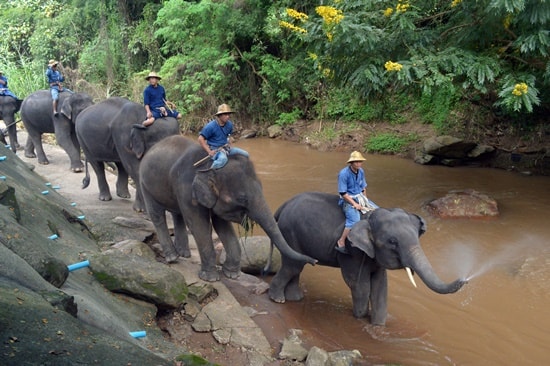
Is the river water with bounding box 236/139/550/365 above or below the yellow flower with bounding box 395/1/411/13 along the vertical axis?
below

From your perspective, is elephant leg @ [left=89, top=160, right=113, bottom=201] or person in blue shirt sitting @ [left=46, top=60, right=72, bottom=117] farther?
person in blue shirt sitting @ [left=46, top=60, right=72, bottom=117]

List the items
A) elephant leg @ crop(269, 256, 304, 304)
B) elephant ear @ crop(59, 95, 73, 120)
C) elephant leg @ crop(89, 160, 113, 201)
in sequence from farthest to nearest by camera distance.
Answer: elephant ear @ crop(59, 95, 73, 120)
elephant leg @ crop(89, 160, 113, 201)
elephant leg @ crop(269, 256, 304, 304)

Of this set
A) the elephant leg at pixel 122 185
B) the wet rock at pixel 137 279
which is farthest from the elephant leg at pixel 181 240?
the elephant leg at pixel 122 185

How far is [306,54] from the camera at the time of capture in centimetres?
1792

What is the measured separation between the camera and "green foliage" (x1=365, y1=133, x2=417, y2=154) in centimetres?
1515

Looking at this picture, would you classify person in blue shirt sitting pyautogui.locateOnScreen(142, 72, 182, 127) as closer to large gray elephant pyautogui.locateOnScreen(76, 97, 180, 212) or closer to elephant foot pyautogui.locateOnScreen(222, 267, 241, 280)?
large gray elephant pyautogui.locateOnScreen(76, 97, 180, 212)

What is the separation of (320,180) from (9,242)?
9.61 meters

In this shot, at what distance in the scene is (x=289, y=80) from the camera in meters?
18.5

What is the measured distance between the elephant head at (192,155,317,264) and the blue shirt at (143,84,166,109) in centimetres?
258

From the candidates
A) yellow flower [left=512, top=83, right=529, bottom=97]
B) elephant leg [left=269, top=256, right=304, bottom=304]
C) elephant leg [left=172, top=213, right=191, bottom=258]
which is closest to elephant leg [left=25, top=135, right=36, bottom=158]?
elephant leg [left=172, top=213, right=191, bottom=258]

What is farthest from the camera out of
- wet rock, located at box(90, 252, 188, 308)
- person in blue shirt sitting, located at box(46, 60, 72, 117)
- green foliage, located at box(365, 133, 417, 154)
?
green foliage, located at box(365, 133, 417, 154)

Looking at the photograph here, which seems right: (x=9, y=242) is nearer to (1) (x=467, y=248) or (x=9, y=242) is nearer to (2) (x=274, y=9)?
(1) (x=467, y=248)

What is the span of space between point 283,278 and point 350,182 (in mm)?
1516

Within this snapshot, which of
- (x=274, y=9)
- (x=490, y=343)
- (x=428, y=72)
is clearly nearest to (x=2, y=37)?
(x=274, y=9)
